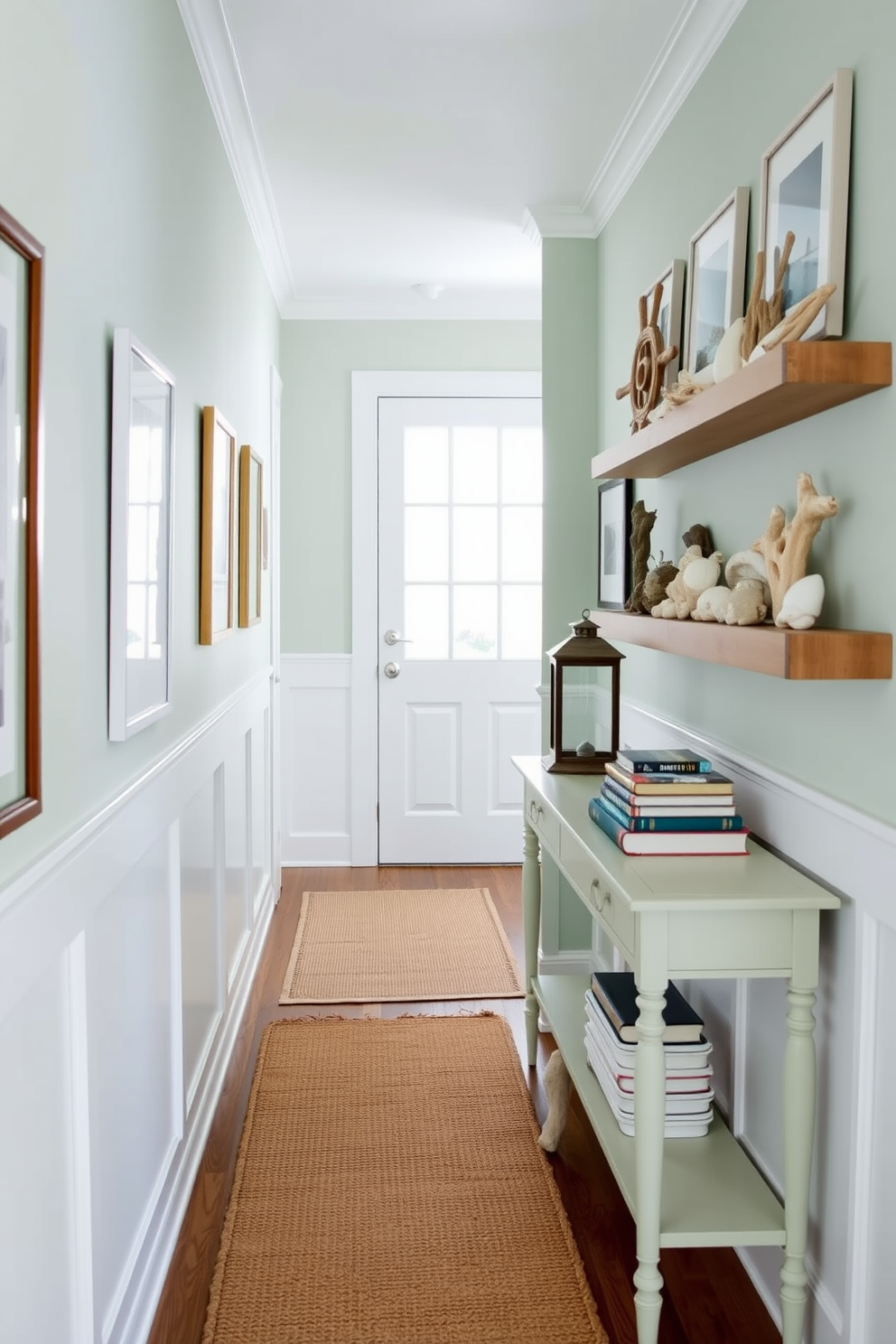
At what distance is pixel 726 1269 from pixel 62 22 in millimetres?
2298

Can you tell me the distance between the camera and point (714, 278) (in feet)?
7.11

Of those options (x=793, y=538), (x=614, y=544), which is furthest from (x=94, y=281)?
(x=614, y=544)

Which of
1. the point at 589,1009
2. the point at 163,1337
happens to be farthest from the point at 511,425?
the point at 163,1337

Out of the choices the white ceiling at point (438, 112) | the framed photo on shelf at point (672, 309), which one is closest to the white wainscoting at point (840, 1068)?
the framed photo on shelf at point (672, 309)

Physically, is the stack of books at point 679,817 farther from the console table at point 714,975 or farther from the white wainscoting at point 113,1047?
the white wainscoting at point 113,1047

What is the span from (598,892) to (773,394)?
2.96 ft

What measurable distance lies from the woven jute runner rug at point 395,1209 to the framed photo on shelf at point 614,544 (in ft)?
4.37

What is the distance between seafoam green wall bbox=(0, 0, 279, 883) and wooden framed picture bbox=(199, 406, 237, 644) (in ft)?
0.11

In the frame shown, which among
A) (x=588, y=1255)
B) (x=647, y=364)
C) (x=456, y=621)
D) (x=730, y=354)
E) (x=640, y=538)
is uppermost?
(x=647, y=364)

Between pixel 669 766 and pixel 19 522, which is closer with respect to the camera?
pixel 19 522

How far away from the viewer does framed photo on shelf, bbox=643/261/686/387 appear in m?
2.44

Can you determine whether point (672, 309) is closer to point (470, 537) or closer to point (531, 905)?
point (531, 905)

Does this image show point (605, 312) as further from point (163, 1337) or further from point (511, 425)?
point (163, 1337)

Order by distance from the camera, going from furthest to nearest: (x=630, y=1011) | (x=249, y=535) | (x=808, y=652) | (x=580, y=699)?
(x=249, y=535), (x=580, y=699), (x=630, y=1011), (x=808, y=652)
